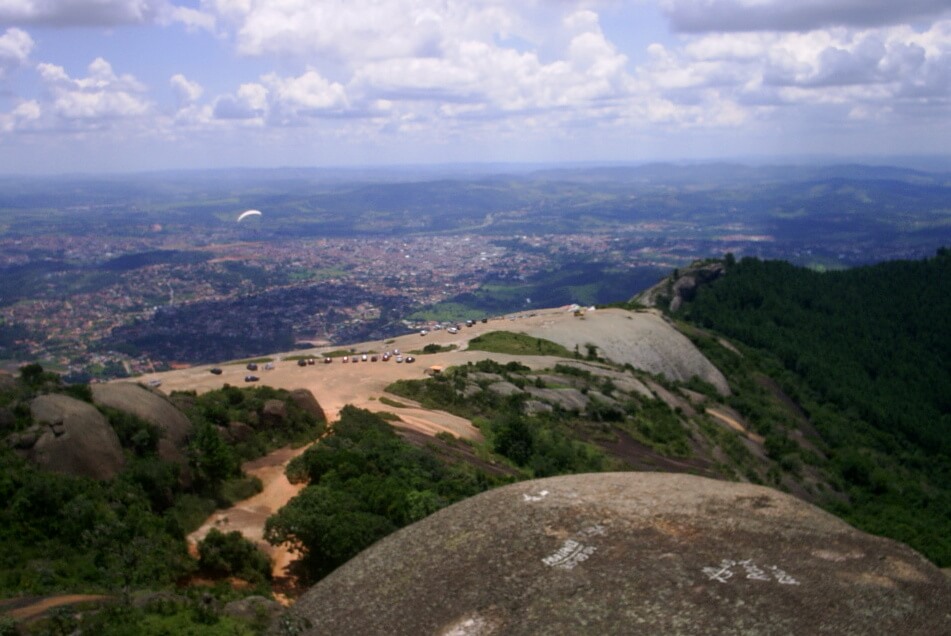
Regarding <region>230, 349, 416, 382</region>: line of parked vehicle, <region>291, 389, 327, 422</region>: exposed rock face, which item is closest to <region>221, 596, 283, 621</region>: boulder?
<region>291, 389, 327, 422</region>: exposed rock face

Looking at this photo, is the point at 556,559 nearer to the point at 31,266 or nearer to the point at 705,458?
the point at 705,458

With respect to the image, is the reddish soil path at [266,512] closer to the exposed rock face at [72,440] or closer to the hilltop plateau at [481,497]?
the hilltop plateau at [481,497]

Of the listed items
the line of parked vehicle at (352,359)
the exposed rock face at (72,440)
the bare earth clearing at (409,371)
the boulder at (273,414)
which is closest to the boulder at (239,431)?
the boulder at (273,414)

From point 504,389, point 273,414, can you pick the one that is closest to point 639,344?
point 504,389

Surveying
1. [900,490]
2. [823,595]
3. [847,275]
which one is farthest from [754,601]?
[847,275]

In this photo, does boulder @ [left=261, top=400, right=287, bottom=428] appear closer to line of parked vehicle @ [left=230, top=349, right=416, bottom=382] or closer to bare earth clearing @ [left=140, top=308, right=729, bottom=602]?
bare earth clearing @ [left=140, top=308, right=729, bottom=602]
